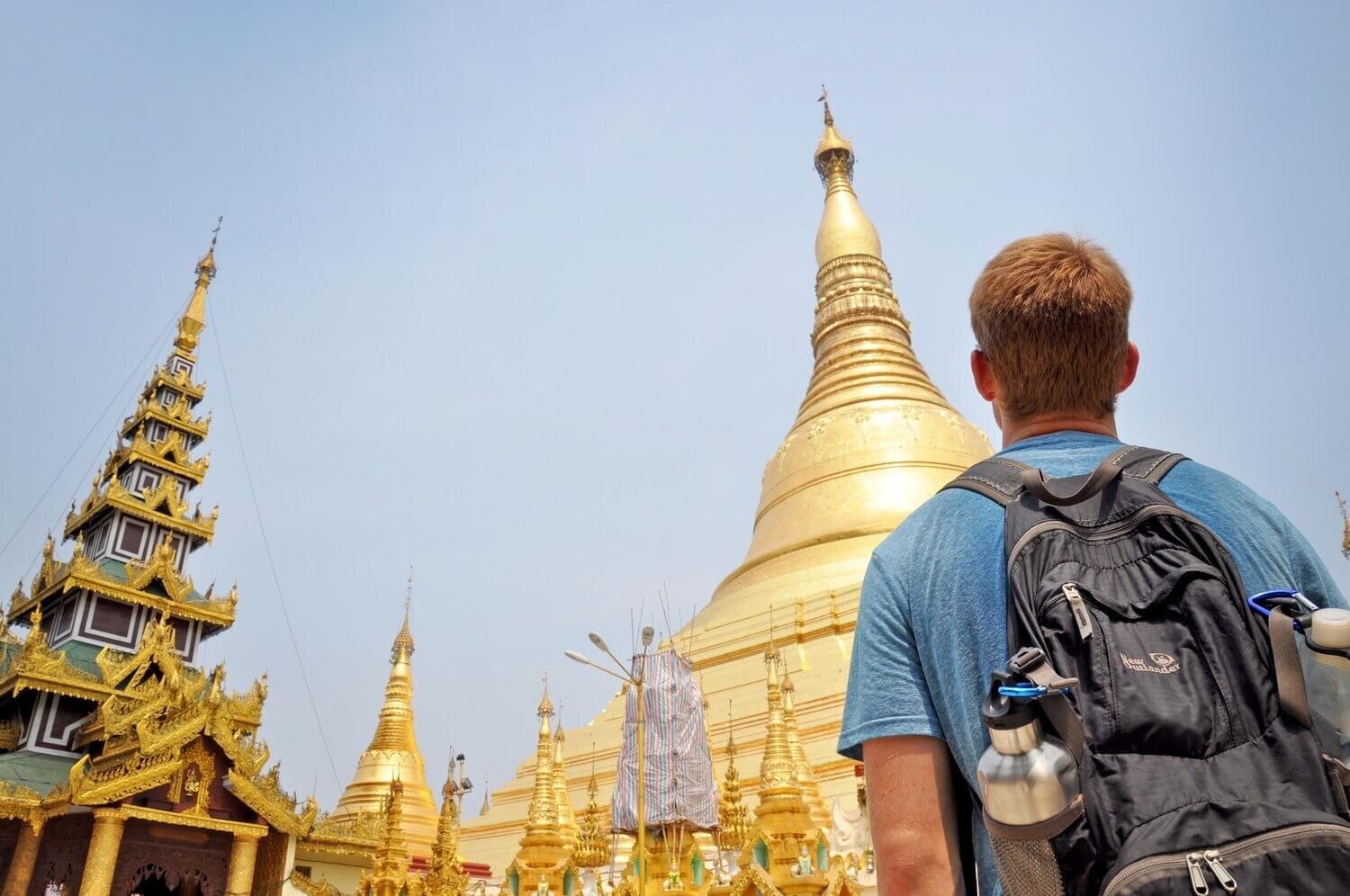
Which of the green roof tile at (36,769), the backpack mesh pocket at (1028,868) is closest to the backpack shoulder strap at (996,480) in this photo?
the backpack mesh pocket at (1028,868)

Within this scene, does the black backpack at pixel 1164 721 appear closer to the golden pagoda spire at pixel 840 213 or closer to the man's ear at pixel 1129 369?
the man's ear at pixel 1129 369

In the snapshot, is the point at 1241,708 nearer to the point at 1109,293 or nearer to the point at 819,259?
the point at 1109,293

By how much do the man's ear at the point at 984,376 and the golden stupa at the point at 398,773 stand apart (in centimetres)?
2055

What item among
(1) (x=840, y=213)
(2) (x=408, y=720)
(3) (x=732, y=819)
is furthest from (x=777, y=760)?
(1) (x=840, y=213)

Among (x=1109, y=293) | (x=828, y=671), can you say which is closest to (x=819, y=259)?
(x=828, y=671)

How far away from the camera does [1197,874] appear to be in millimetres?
907

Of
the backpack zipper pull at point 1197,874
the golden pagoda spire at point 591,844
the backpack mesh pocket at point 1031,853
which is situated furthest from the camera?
the golden pagoda spire at point 591,844

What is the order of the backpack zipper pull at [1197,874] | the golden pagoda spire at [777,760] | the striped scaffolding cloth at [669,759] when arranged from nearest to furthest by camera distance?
the backpack zipper pull at [1197,874] < the golden pagoda spire at [777,760] < the striped scaffolding cloth at [669,759]

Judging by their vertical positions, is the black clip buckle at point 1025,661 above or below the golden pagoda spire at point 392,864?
below

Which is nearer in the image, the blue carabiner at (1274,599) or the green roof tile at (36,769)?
the blue carabiner at (1274,599)

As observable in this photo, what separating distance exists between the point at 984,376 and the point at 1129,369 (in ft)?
0.73

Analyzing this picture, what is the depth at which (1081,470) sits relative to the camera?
138 centimetres

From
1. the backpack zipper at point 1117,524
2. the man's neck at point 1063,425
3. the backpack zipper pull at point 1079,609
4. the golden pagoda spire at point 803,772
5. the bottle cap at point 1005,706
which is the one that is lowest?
the bottle cap at point 1005,706

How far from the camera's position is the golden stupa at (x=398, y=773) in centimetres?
2156
